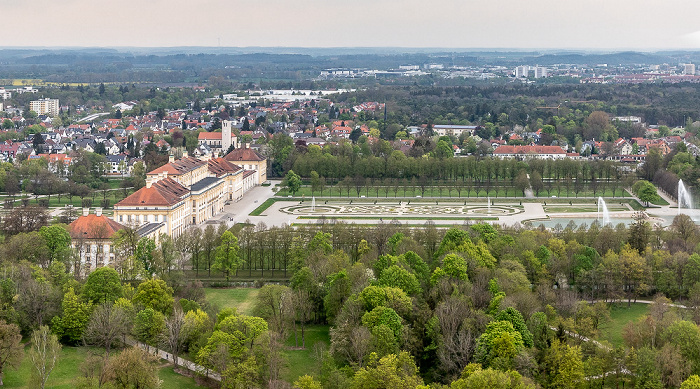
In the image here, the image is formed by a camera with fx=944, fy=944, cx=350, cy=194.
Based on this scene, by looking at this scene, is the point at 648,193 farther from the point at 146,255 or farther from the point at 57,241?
the point at 57,241

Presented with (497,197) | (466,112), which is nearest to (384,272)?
(497,197)

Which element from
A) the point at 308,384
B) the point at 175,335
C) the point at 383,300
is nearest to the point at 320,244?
the point at 383,300

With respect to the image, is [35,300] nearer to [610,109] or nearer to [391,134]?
[391,134]

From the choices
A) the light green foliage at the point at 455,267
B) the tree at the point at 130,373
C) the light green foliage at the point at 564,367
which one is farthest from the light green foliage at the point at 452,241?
the tree at the point at 130,373

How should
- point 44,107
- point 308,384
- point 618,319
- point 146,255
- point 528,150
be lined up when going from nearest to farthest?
point 308,384 < point 618,319 < point 146,255 < point 528,150 < point 44,107

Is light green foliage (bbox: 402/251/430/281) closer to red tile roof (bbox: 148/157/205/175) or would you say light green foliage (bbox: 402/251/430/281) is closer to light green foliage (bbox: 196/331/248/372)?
light green foliage (bbox: 196/331/248/372)

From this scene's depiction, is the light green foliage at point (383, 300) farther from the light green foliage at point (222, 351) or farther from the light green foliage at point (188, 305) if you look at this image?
the light green foliage at point (188, 305)
